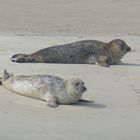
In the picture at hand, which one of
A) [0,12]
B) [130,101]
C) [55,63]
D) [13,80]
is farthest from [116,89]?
[0,12]

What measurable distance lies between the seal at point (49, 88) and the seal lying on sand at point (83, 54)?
2.03 m

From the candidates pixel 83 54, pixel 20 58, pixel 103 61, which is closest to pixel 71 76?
pixel 20 58

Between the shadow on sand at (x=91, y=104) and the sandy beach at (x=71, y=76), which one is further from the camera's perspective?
the shadow on sand at (x=91, y=104)

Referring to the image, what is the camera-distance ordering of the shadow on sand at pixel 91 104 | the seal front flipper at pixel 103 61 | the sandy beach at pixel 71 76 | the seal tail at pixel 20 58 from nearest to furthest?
1. the sandy beach at pixel 71 76
2. the shadow on sand at pixel 91 104
3. the seal tail at pixel 20 58
4. the seal front flipper at pixel 103 61

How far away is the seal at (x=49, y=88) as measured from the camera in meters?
7.57

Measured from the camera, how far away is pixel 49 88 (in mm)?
7805

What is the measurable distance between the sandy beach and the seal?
95 mm

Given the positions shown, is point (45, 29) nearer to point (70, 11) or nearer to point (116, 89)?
point (70, 11)

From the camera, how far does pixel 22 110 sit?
23.4ft

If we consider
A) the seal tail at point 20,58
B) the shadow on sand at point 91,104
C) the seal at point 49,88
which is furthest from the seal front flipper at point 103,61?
the shadow on sand at point 91,104

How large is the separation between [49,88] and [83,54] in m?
2.90

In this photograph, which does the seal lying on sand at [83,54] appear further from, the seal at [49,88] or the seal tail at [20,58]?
the seal at [49,88]

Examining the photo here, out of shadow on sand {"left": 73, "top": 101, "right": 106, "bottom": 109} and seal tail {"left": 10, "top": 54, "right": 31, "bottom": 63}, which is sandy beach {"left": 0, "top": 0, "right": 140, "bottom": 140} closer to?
shadow on sand {"left": 73, "top": 101, "right": 106, "bottom": 109}

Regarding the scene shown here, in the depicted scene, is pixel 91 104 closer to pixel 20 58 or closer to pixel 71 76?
pixel 71 76
